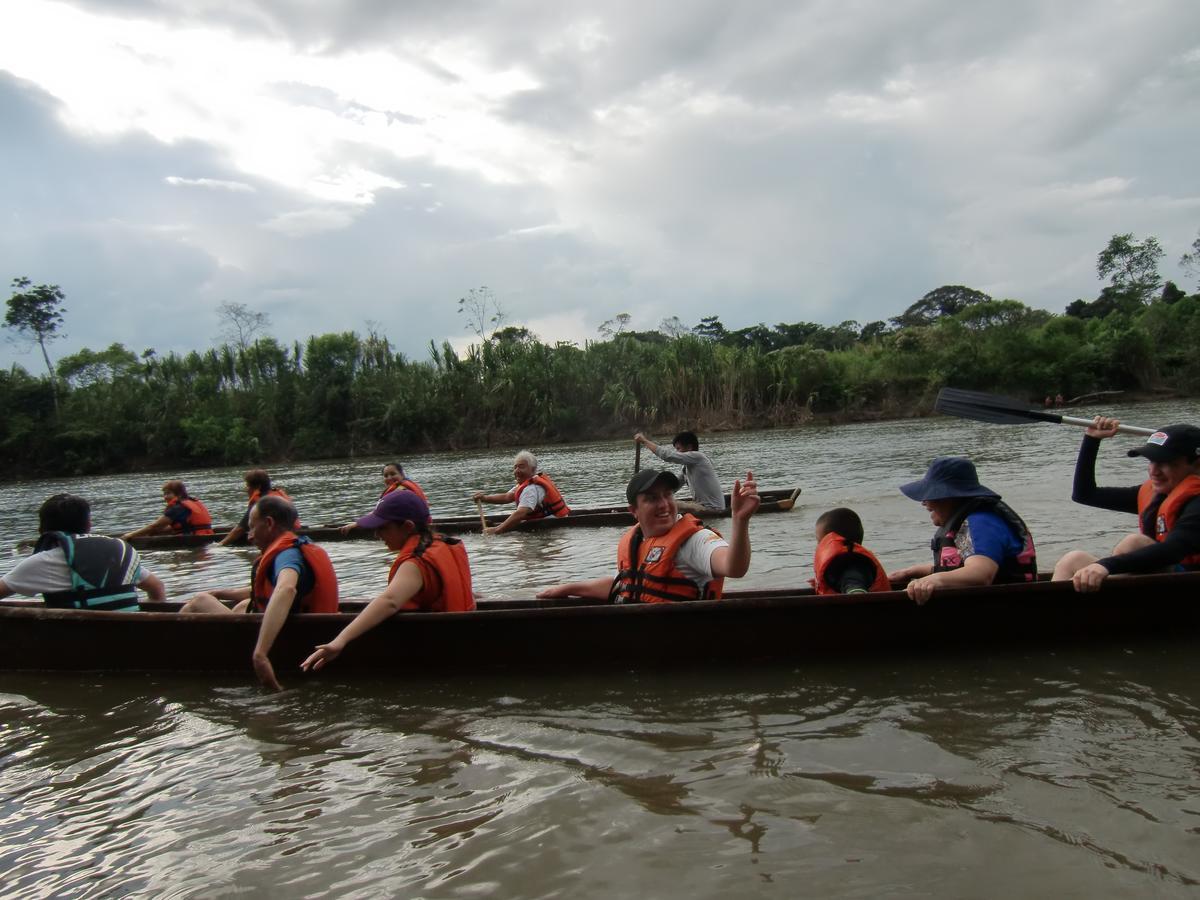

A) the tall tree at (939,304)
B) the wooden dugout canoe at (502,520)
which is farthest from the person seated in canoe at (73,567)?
the tall tree at (939,304)

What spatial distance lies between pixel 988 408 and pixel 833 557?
105 inches

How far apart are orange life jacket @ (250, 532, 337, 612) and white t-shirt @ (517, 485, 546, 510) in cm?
569

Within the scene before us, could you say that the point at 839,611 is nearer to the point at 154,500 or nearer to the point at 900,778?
the point at 900,778

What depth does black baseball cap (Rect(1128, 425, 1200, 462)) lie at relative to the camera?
171 inches

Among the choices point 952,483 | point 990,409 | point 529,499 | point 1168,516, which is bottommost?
point 529,499

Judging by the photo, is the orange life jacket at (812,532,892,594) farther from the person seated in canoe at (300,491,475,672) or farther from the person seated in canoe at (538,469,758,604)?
the person seated in canoe at (300,491,475,672)

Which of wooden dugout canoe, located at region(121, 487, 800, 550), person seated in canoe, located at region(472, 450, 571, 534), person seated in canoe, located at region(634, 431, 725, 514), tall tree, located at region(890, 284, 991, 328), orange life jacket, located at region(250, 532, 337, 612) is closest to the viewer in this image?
orange life jacket, located at region(250, 532, 337, 612)

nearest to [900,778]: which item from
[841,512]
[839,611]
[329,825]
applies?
[839,611]

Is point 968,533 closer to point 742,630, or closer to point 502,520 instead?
point 742,630

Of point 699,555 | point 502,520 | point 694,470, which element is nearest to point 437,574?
point 699,555

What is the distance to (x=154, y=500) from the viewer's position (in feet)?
80.9

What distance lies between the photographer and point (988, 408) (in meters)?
6.60

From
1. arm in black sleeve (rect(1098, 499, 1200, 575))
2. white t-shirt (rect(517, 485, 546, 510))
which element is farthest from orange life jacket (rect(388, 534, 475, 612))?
white t-shirt (rect(517, 485, 546, 510))

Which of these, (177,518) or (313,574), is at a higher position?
(313,574)
